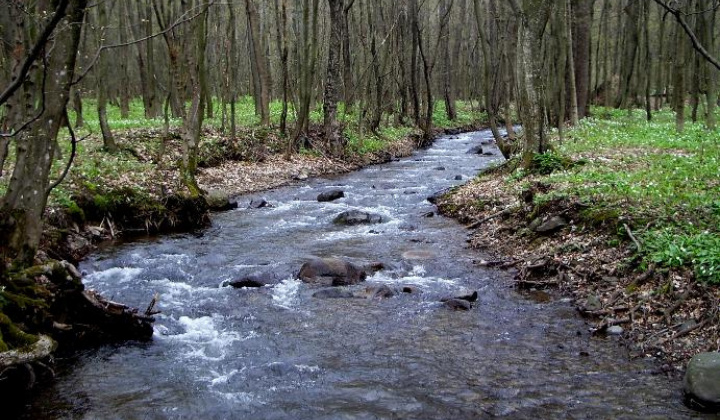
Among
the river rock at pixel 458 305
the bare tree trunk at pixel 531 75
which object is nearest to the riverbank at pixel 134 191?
the river rock at pixel 458 305

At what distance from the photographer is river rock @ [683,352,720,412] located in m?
5.44

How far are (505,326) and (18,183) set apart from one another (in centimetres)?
678

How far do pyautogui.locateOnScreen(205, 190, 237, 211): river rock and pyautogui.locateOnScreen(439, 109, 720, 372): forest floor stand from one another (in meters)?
6.35

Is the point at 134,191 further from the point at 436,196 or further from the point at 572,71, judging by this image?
the point at 572,71

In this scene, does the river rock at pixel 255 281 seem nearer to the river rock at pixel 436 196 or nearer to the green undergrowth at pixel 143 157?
the green undergrowth at pixel 143 157

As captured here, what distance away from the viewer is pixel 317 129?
26500 millimetres

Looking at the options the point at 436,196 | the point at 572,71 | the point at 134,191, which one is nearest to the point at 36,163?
the point at 134,191

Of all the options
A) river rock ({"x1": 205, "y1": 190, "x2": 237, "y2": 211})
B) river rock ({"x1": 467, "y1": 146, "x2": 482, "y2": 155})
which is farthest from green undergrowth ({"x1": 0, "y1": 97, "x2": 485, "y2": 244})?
river rock ({"x1": 467, "y1": 146, "x2": 482, "y2": 155})

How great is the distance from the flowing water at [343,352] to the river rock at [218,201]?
4055 mm

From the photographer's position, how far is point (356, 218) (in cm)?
1464

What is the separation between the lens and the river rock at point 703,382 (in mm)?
5438

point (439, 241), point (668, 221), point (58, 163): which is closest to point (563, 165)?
point (439, 241)

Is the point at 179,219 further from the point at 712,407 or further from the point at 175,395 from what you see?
the point at 712,407

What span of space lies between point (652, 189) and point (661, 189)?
0.52ft
